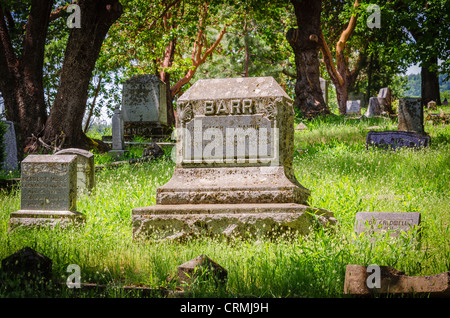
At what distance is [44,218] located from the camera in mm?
7230

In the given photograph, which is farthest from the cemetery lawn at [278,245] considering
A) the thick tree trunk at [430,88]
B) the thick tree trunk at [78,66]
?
the thick tree trunk at [430,88]

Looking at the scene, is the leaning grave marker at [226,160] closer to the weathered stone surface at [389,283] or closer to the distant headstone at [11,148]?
the weathered stone surface at [389,283]

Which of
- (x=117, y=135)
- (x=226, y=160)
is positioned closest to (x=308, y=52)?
(x=117, y=135)

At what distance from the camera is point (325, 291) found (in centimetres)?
407

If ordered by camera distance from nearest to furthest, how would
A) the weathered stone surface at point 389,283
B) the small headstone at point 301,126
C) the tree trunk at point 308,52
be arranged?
the weathered stone surface at point 389,283 < the small headstone at point 301,126 < the tree trunk at point 308,52

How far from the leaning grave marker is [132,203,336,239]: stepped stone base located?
14 mm

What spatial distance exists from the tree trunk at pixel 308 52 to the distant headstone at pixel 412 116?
15.8 feet

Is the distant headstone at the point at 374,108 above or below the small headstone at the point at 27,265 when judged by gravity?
above

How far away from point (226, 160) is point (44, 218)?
9.89 ft

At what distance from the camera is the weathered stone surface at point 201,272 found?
4.11m

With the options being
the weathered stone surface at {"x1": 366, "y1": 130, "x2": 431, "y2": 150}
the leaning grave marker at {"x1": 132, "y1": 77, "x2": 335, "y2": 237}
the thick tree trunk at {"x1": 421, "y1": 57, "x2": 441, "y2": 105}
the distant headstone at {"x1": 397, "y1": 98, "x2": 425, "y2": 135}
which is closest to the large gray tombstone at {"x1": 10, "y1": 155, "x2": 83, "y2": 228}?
the leaning grave marker at {"x1": 132, "y1": 77, "x2": 335, "y2": 237}

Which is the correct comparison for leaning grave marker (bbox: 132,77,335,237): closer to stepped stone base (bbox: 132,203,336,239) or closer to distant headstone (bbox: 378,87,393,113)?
stepped stone base (bbox: 132,203,336,239)

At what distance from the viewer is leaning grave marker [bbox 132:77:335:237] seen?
245 inches

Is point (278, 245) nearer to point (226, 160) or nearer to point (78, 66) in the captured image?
point (226, 160)
